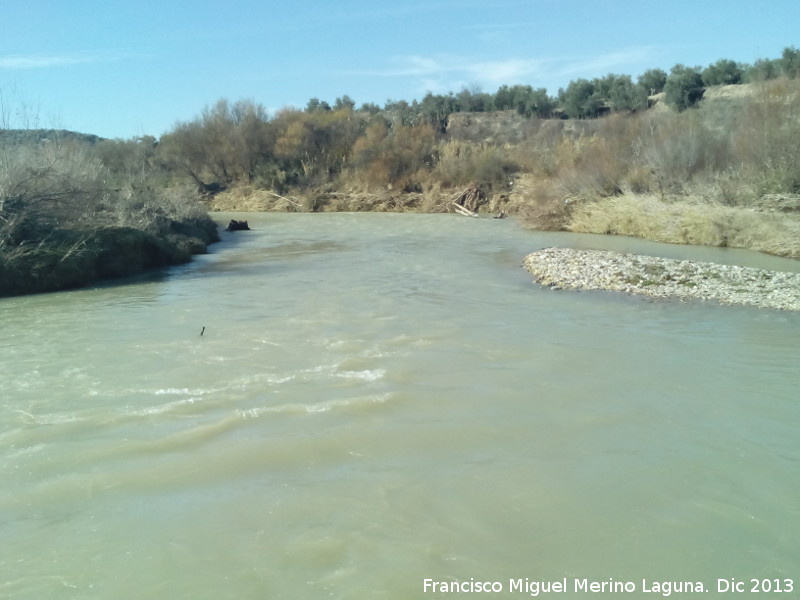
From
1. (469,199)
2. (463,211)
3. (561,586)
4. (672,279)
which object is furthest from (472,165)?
(561,586)

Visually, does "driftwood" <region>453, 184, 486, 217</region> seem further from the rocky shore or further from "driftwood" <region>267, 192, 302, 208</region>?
the rocky shore

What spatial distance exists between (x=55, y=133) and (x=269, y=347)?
14.2m

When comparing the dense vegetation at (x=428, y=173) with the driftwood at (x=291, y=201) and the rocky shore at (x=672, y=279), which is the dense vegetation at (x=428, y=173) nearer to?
the driftwood at (x=291, y=201)

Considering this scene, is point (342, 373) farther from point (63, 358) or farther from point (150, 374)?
point (63, 358)

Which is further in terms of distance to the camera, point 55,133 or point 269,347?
point 55,133

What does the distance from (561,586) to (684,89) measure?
5613 cm

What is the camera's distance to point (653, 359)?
9.49m

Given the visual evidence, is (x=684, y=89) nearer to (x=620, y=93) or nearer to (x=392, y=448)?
(x=620, y=93)

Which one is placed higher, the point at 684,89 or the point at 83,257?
the point at 684,89

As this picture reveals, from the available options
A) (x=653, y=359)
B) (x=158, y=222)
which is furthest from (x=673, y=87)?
(x=653, y=359)

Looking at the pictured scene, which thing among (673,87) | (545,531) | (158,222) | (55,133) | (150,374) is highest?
(673,87)

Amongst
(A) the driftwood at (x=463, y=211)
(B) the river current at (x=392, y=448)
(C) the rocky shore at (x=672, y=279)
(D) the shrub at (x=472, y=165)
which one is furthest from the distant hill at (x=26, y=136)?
(D) the shrub at (x=472, y=165)

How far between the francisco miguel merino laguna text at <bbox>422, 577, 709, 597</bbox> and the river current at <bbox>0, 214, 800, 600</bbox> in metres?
0.04

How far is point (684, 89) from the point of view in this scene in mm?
53438
